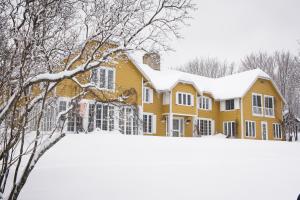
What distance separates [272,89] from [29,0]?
32.0 meters

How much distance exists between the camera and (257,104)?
3359cm

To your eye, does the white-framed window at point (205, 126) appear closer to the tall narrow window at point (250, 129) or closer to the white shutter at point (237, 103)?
the white shutter at point (237, 103)

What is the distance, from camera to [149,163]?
13180 mm

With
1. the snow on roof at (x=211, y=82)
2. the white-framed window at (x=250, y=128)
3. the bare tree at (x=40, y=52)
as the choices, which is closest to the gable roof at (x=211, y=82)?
the snow on roof at (x=211, y=82)

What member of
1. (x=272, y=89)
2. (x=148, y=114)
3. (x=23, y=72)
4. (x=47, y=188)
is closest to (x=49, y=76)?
(x=23, y=72)

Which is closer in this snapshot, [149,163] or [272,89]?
[149,163]

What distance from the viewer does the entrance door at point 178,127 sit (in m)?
30.1

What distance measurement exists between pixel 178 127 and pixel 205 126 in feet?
12.7

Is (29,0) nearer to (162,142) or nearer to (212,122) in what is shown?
(162,142)

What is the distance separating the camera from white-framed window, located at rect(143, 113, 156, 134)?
1109 inches

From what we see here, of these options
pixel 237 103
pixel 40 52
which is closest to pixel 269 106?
pixel 237 103

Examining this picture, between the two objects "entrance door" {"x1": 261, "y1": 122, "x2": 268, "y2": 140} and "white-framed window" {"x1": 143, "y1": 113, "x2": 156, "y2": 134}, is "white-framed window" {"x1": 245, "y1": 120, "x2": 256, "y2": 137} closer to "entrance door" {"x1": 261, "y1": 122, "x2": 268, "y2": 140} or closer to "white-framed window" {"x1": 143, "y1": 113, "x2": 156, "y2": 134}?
"entrance door" {"x1": 261, "y1": 122, "x2": 268, "y2": 140}

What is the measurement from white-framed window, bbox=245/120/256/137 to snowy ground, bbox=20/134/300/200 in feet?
48.1

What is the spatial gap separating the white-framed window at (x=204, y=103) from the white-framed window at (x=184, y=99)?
9.30ft
